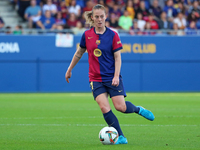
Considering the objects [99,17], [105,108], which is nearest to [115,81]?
[105,108]

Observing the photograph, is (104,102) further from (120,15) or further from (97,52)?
(120,15)

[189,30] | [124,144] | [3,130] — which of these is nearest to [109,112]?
[124,144]

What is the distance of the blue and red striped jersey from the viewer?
6.04 m

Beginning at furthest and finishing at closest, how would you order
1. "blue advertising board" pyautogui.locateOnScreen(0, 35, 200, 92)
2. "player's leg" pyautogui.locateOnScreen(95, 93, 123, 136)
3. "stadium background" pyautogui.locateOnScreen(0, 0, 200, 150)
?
"blue advertising board" pyautogui.locateOnScreen(0, 35, 200, 92), "stadium background" pyautogui.locateOnScreen(0, 0, 200, 150), "player's leg" pyautogui.locateOnScreen(95, 93, 123, 136)

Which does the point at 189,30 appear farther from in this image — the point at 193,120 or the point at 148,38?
the point at 193,120

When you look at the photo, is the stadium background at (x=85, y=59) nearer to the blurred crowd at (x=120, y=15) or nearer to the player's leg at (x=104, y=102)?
the blurred crowd at (x=120, y=15)

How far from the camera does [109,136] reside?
5.90 meters

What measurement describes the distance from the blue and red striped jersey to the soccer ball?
30.0 inches

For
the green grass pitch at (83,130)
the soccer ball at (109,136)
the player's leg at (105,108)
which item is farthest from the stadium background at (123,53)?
the soccer ball at (109,136)

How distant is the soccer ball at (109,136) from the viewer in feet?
19.4

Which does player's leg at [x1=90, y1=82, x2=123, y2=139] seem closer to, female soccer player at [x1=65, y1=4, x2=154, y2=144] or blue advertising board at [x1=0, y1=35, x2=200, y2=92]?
female soccer player at [x1=65, y1=4, x2=154, y2=144]

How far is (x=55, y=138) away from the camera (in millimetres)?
6613

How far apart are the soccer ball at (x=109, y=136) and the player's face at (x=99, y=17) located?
158cm

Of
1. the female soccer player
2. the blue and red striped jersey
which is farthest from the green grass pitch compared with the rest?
the blue and red striped jersey
